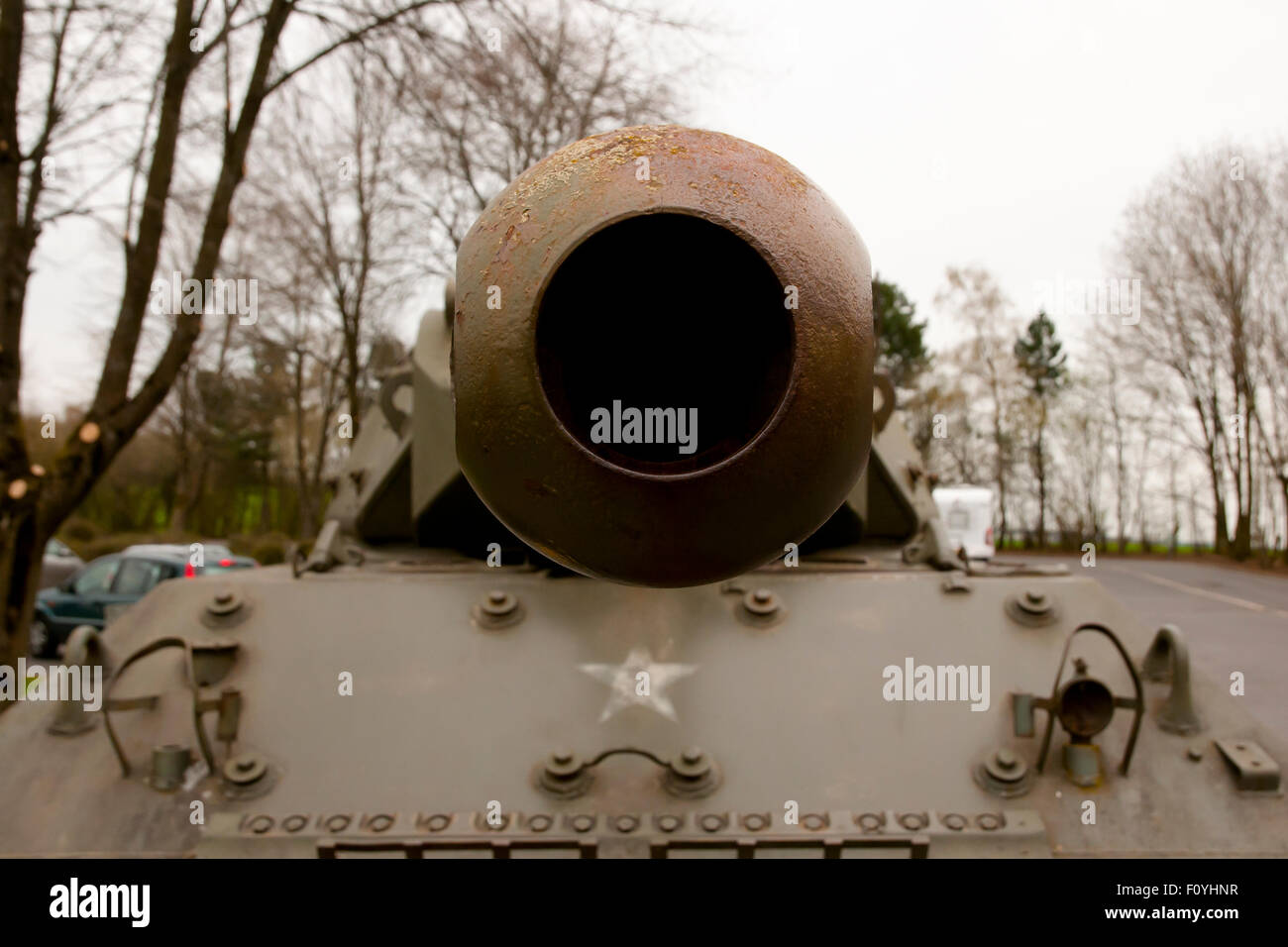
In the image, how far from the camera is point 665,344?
1.80m

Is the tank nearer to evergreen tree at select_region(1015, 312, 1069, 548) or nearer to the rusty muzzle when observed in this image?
the rusty muzzle

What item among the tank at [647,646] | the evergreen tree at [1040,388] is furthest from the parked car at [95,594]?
the evergreen tree at [1040,388]

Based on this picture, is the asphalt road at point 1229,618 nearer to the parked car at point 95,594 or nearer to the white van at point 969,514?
the white van at point 969,514

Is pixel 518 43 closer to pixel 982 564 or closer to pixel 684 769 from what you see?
pixel 982 564

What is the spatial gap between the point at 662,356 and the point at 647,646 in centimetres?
148

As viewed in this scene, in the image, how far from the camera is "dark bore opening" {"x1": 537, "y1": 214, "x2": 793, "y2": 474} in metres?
1.66

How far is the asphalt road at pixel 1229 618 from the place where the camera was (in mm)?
6250

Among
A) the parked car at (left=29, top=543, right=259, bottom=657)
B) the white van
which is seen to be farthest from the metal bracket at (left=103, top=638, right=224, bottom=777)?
the white van

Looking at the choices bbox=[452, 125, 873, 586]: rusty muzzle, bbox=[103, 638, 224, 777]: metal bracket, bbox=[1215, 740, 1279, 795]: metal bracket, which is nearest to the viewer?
bbox=[452, 125, 873, 586]: rusty muzzle

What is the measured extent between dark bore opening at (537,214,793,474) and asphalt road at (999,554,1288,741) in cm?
190

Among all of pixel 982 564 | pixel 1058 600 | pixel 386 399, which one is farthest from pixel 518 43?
pixel 1058 600

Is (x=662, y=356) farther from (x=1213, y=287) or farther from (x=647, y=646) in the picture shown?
(x=1213, y=287)

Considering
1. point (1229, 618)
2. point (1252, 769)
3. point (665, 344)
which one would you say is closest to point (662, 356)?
point (665, 344)
